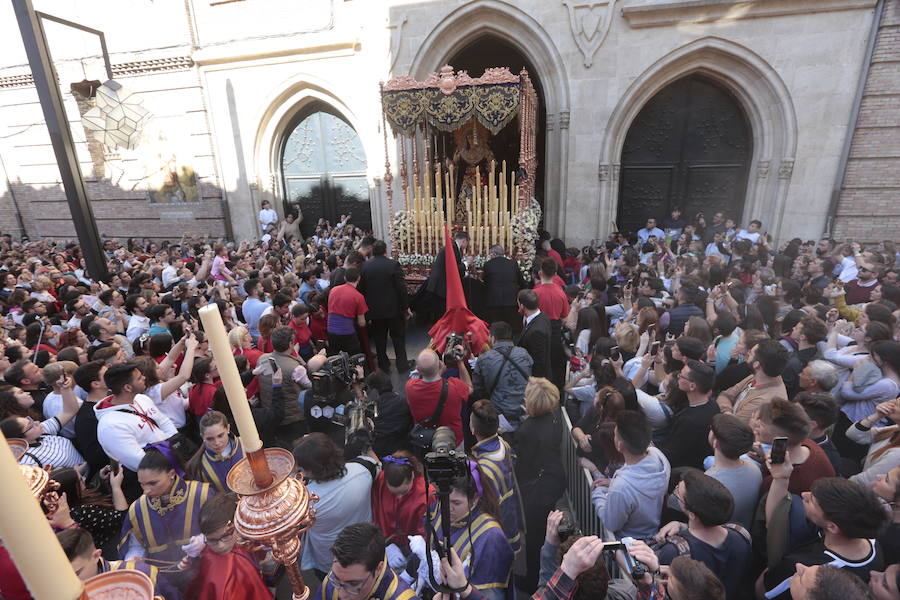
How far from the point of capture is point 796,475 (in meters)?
2.49

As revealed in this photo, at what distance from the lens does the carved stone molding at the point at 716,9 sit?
8.40 m

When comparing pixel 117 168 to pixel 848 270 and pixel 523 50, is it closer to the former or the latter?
pixel 523 50

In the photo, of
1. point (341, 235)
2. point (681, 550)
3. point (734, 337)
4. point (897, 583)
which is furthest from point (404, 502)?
point (341, 235)

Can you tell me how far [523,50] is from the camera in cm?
1006

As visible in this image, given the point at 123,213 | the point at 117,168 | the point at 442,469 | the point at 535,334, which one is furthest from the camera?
the point at 123,213

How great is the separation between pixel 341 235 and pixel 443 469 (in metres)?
10.8

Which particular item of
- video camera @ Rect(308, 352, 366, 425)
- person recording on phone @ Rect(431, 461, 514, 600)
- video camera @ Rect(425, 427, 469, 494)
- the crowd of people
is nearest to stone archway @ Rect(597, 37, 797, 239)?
the crowd of people

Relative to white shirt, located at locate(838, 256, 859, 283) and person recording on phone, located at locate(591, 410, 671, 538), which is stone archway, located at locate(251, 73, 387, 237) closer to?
white shirt, located at locate(838, 256, 859, 283)

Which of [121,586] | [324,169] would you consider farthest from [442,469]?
[324,169]

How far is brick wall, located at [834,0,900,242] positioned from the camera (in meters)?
8.34

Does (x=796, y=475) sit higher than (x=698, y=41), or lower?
lower

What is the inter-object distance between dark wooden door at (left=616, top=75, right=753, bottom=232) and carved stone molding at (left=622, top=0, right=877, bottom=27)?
128 centimetres

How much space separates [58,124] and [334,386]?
3609 millimetres

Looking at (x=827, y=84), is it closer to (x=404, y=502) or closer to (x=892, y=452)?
(x=892, y=452)
